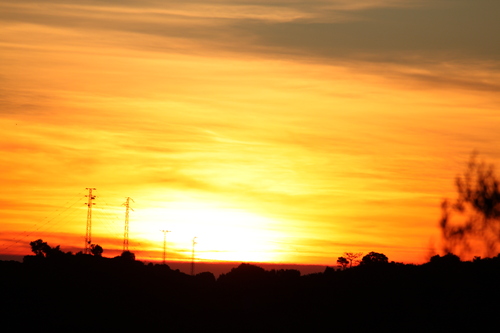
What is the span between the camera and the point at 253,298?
317ft

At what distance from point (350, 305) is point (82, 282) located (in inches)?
1291

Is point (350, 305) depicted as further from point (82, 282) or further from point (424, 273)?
point (82, 282)

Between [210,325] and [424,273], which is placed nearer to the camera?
[210,325]

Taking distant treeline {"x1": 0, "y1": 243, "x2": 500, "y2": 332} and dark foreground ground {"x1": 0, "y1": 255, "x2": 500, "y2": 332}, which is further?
distant treeline {"x1": 0, "y1": 243, "x2": 500, "y2": 332}

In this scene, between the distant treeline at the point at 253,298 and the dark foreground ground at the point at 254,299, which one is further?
the distant treeline at the point at 253,298

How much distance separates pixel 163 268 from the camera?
111 m

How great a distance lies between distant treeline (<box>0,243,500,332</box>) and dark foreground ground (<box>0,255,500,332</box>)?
0.36 feet

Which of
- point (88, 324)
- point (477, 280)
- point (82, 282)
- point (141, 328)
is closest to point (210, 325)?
point (141, 328)

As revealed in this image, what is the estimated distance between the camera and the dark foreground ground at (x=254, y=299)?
Result: 274 feet

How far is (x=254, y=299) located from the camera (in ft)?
315

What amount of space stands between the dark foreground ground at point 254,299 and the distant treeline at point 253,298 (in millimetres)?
110

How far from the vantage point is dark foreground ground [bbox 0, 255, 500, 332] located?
83.4 meters

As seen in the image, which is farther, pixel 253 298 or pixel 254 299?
pixel 253 298

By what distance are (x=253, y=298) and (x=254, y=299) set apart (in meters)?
0.51
